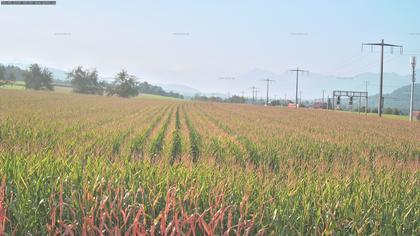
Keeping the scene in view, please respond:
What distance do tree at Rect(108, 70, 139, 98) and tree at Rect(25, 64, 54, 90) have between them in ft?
90.9

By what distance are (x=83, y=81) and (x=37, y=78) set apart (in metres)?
26.9

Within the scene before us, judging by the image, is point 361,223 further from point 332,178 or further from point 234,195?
point 332,178

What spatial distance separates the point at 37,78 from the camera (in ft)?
514

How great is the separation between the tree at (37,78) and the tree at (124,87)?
90.9 feet

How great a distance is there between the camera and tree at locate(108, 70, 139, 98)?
180750mm

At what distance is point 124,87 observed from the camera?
181 m

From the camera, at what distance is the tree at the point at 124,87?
18075 cm

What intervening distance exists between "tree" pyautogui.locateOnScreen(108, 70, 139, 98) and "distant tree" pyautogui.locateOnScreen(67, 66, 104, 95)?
23.1 ft

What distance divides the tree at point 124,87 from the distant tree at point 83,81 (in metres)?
7.05

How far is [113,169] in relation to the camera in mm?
6953

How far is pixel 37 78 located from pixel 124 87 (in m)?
35.0

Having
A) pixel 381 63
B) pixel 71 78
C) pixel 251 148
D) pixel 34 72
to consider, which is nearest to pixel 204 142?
pixel 251 148

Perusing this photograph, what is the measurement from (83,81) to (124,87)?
55.2 feet

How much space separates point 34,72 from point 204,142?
6097 inches
